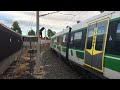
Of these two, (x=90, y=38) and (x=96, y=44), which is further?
(x=90, y=38)

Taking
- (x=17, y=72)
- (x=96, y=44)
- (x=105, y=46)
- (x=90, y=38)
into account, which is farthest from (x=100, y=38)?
(x=17, y=72)

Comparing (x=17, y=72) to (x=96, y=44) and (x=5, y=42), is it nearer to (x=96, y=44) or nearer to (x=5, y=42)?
(x=5, y=42)

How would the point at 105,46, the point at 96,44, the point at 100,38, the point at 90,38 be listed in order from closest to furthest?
the point at 105,46
the point at 100,38
the point at 96,44
the point at 90,38

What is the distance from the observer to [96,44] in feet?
34.7

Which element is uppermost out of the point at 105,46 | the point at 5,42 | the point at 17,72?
the point at 105,46

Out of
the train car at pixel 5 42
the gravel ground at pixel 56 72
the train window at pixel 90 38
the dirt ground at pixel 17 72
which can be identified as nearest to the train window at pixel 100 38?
the train window at pixel 90 38

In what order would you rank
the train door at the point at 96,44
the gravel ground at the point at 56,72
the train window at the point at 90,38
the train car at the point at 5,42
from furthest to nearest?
1. the train car at the point at 5,42
2. the gravel ground at the point at 56,72
3. the train window at the point at 90,38
4. the train door at the point at 96,44

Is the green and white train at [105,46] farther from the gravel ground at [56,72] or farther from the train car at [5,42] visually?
the train car at [5,42]

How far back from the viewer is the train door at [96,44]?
9633mm

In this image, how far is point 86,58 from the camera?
12305mm

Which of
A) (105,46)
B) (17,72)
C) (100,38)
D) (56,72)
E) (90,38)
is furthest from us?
(17,72)
